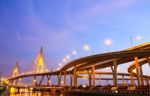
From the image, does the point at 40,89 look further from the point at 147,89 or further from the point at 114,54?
the point at 147,89

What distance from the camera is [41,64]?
13425 cm

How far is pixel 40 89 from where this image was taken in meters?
119


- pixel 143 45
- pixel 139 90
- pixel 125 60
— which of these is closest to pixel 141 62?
pixel 125 60

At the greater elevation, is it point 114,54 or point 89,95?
point 114,54

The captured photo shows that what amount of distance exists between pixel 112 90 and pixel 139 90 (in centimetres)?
1079

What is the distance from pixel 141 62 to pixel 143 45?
78.4 feet

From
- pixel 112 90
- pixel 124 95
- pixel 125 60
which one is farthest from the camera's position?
pixel 125 60

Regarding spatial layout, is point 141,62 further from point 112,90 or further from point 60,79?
point 60,79

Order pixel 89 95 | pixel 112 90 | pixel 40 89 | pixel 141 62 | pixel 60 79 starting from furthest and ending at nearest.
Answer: pixel 60 79, pixel 40 89, pixel 141 62, pixel 89 95, pixel 112 90

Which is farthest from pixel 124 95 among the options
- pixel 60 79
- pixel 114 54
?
pixel 60 79

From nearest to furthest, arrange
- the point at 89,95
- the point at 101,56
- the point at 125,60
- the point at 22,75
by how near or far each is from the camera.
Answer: the point at 89,95
the point at 101,56
the point at 125,60
the point at 22,75

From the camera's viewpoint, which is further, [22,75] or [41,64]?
[22,75]

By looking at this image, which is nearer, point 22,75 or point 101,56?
point 101,56

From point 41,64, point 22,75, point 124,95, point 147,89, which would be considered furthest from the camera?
point 22,75
